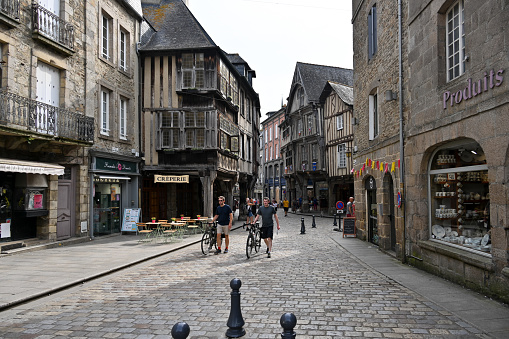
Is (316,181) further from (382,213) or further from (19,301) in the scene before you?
(19,301)

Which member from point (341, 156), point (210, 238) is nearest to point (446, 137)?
point (210, 238)

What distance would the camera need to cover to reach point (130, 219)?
16.6 m

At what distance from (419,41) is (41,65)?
1091 cm

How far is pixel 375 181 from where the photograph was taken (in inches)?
508

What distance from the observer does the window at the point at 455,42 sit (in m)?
7.31

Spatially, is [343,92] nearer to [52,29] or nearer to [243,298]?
[52,29]

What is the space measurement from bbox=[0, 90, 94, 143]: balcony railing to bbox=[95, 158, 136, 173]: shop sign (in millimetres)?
1338

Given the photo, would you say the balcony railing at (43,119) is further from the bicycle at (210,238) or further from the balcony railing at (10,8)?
the bicycle at (210,238)

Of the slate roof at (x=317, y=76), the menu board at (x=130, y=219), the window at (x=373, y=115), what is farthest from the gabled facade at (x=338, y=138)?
the menu board at (x=130, y=219)

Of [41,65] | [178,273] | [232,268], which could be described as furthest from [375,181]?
[41,65]

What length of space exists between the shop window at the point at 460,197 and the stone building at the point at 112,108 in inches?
450

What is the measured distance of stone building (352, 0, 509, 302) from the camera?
19.8 ft

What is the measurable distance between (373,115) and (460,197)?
601cm

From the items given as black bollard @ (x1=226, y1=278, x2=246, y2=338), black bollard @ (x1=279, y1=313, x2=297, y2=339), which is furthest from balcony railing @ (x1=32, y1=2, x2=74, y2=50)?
black bollard @ (x1=279, y1=313, x2=297, y2=339)
